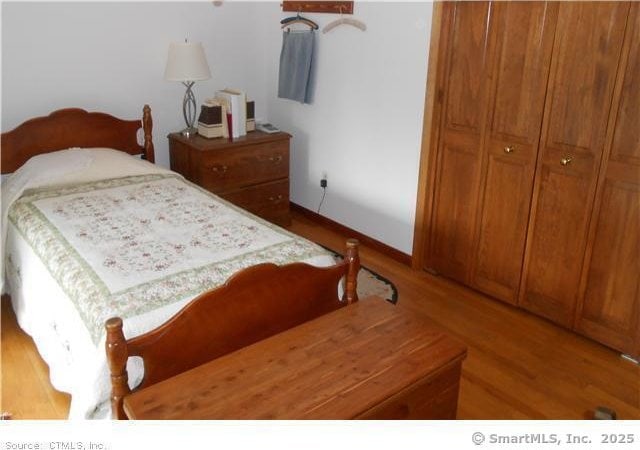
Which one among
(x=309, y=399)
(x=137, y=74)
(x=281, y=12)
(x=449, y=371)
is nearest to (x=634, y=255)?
(x=449, y=371)

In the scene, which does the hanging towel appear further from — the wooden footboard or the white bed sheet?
the wooden footboard

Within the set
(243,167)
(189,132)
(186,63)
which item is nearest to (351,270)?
(243,167)

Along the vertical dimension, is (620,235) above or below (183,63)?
below

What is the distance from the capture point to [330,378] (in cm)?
152

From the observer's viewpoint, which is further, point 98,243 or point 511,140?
point 511,140

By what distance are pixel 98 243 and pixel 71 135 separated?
51.6 inches

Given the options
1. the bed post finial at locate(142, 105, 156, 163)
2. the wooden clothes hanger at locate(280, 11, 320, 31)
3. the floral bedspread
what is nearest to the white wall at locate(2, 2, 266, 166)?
the bed post finial at locate(142, 105, 156, 163)

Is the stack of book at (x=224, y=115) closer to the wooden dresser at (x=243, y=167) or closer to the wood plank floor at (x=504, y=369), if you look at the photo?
the wooden dresser at (x=243, y=167)

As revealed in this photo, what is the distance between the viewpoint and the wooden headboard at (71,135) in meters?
3.13

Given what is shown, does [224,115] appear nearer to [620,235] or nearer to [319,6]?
[319,6]

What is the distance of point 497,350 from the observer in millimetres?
2658

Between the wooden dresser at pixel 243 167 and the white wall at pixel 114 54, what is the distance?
0.33 metres

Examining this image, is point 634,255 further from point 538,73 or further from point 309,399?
point 309,399

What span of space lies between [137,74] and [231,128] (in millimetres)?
658
